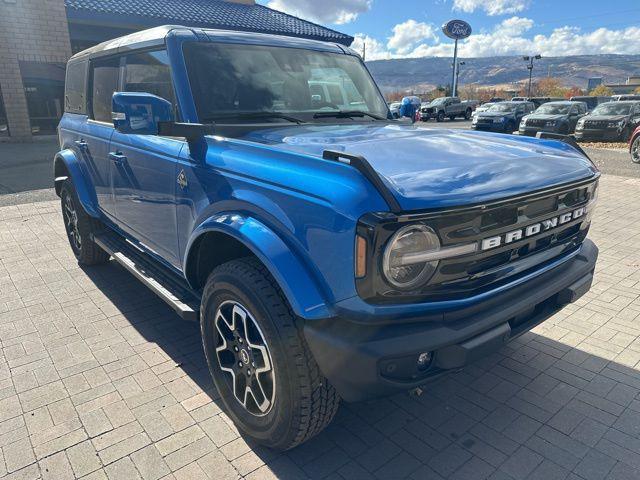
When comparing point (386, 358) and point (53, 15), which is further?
point (53, 15)

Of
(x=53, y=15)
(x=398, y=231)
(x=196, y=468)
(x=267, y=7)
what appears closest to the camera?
(x=398, y=231)

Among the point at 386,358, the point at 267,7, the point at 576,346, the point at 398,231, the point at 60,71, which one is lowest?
the point at 576,346

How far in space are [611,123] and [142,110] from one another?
19102 mm

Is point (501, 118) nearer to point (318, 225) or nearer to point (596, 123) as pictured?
point (596, 123)

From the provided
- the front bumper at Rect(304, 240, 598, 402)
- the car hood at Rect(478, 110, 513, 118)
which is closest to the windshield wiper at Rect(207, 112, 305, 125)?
the front bumper at Rect(304, 240, 598, 402)

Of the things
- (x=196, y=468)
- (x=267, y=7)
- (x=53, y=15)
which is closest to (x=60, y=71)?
(x=53, y=15)

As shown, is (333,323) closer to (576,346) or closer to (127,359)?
(127,359)

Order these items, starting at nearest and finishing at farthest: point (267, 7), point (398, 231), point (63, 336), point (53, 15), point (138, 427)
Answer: point (398, 231)
point (138, 427)
point (63, 336)
point (53, 15)
point (267, 7)

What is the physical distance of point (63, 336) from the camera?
3652mm

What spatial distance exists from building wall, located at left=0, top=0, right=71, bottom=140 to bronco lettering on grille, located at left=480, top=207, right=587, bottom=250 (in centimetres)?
1844

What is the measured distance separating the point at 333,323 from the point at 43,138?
19.3 meters

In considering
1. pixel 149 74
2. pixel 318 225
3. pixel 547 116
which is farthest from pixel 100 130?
pixel 547 116

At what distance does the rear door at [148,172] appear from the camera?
2.97 m

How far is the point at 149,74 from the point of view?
3236 mm
